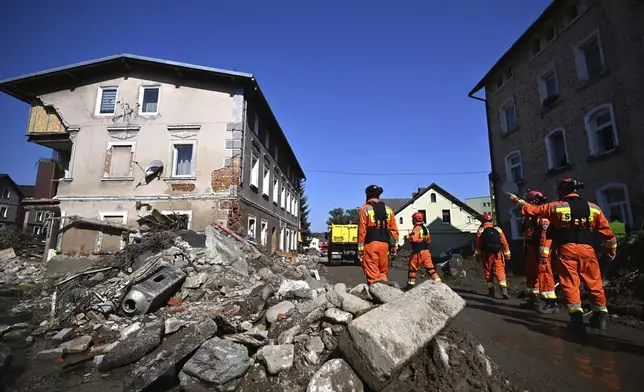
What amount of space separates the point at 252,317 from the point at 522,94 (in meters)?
17.1

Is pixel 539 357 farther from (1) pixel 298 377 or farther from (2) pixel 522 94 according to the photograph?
(2) pixel 522 94

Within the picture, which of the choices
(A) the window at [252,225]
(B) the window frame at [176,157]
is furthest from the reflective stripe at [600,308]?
(B) the window frame at [176,157]

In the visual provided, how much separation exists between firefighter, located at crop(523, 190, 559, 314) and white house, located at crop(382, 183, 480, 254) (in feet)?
92.6

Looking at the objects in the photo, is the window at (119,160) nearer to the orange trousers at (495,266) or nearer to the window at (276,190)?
the window at (276,190)

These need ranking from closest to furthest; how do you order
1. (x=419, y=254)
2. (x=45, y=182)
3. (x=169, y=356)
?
(x=169, y=356) < (x=419, y=254) < (x=45, y=182)

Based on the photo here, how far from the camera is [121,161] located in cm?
1363

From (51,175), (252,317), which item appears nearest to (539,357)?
(252,317)

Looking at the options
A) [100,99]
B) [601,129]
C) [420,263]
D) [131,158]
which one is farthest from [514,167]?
[100,99]

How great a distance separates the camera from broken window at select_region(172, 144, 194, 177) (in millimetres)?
13391

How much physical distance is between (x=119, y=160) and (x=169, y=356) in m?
13.0

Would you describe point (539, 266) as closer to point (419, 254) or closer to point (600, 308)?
point (600, 308)

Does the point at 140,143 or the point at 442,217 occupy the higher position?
the point at 140,143

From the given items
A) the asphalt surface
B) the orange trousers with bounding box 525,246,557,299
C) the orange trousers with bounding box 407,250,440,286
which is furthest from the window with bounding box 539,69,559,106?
the asphalt surface

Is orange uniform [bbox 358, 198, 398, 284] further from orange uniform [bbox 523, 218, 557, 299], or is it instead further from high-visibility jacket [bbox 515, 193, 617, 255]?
orange uniform [bbox 523, 218, 557, 299]
